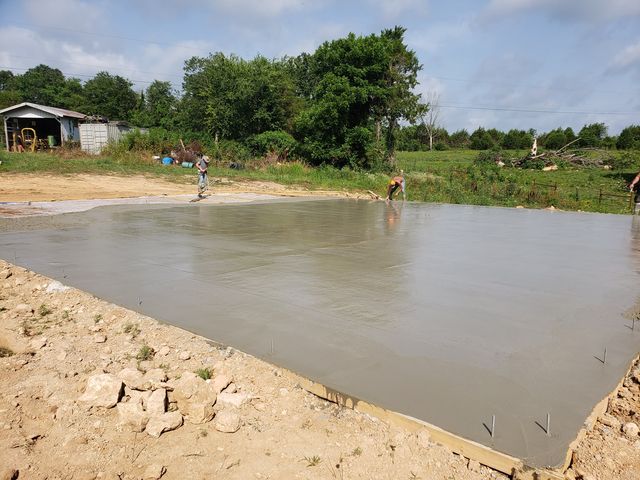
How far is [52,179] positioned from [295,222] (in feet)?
36.5

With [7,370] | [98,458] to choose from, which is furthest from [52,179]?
[98,458]

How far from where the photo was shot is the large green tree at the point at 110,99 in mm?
42438

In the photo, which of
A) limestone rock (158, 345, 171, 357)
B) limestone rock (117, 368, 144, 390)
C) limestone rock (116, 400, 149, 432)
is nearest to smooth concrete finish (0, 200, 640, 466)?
limestone rock (158, 345, 171, 357)

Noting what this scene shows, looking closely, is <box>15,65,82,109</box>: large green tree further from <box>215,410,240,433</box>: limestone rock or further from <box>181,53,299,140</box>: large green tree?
<box>215,410,240,433</box>: limestone rock

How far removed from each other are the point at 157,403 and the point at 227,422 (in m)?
0.41

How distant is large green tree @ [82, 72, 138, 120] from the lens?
42438 millimetres

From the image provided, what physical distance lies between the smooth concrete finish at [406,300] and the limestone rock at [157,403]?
753 millimetres

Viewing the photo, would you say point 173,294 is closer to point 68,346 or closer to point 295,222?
point 68,346

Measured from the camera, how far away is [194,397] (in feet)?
8.98

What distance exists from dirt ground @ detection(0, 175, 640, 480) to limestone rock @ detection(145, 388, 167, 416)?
0.6 inches

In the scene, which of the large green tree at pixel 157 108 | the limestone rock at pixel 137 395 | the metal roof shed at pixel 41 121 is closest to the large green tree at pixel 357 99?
the metal roof shed at pixel 41 121

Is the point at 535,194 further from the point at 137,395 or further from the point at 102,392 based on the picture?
the point at 102,392

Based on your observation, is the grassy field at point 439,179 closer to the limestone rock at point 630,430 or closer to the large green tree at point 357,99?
the large green tree at point 357,99

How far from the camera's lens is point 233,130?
1137 inches
